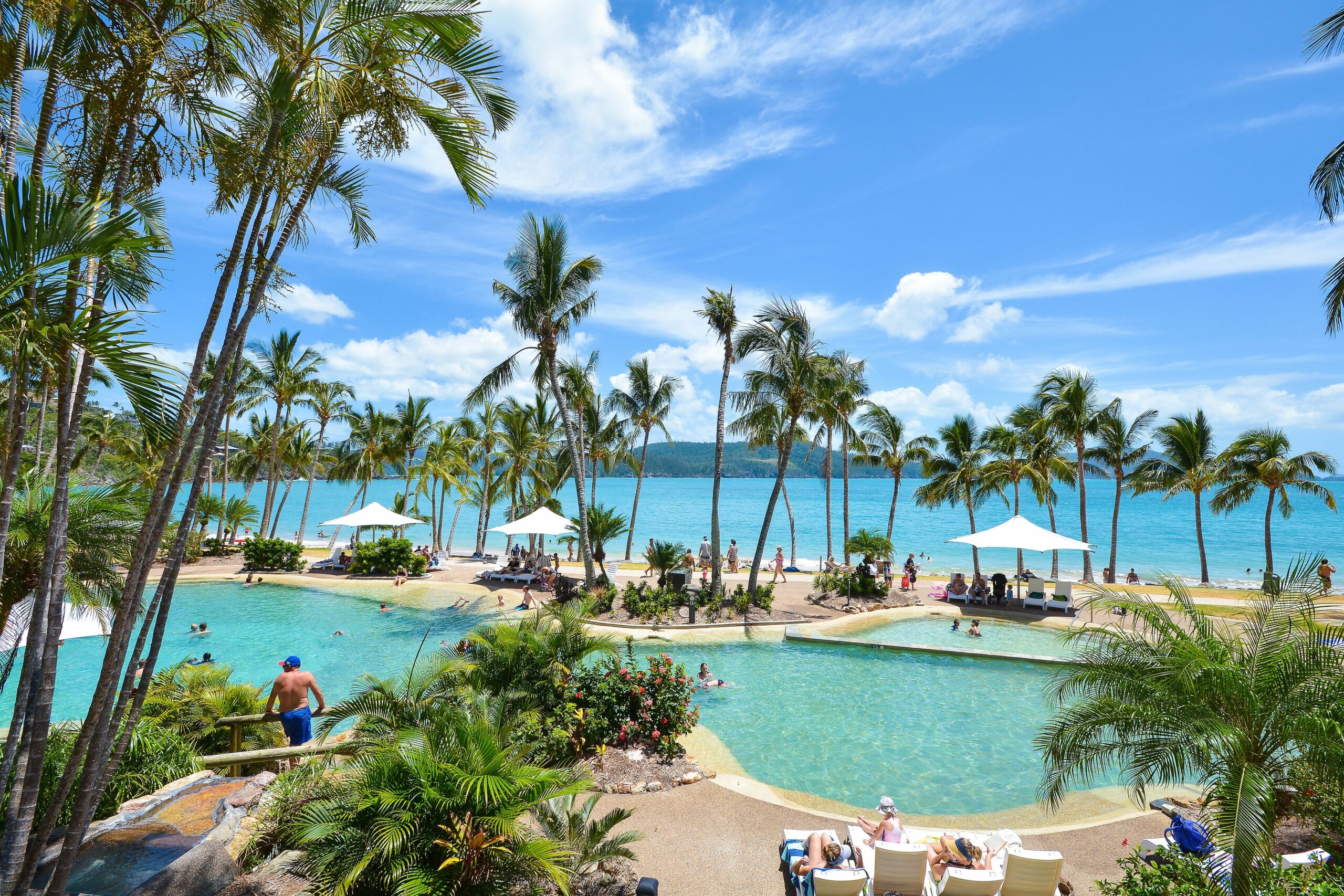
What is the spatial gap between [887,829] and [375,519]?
21.3 metres

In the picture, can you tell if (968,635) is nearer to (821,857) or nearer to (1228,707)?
(1228,707)

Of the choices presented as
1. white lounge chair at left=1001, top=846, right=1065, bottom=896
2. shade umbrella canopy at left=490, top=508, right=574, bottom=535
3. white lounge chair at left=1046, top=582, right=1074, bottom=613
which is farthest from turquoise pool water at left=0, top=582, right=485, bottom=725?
white lounge chair at left=1046, top=582, right=1074, bottom=613

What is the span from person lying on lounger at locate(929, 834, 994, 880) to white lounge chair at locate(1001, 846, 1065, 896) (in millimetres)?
348

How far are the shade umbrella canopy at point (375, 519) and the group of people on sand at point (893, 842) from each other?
19.3m

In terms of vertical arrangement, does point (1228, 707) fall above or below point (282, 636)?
above

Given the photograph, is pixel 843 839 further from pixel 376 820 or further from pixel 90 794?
pixel 90 794

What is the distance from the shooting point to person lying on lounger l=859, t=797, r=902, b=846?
21.2ft

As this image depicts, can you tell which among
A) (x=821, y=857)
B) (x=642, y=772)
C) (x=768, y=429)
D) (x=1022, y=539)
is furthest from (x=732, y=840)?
(x=1022, y=539)

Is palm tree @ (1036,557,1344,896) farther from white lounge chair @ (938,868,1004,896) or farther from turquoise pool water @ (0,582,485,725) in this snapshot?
turquoise pool water @ (0,582,485,725)

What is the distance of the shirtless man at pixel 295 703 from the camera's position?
800 centimetres

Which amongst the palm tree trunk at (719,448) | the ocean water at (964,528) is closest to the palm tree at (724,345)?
the palm tree trunk at (719,448)

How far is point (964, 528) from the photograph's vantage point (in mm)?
78062

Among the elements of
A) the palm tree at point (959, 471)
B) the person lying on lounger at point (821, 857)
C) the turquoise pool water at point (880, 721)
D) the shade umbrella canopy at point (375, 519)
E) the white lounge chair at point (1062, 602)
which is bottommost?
the turquoise pool water at point (880, 721)

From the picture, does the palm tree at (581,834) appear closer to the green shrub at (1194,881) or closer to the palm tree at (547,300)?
the green shrub at (1194,881)
